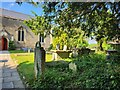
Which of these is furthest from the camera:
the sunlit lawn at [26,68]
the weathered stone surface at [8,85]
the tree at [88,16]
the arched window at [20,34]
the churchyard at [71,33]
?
the arched window at [20,34]

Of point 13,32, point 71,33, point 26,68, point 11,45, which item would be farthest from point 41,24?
point 13,32

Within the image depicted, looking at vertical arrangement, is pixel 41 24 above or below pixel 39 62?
above

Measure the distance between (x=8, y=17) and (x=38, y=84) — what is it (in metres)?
32.1

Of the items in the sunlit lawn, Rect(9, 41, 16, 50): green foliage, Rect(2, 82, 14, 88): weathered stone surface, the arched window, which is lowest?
Rect(2, 82, 14, 88): weathered stone surface

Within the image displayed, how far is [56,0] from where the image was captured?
7.57 meters

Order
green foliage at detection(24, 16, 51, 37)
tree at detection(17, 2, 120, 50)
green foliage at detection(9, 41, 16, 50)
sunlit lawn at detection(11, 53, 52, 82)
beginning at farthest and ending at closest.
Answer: green foliage at detection(9, 41, 16, 50), green foliage at detection(24, 16, 51, 37), tree at detection(17, 2, 120, 50), sunlit lawn at detection(11, 53, 52, 82)

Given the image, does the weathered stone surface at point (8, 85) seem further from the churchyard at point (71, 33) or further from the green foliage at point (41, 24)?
the green foliage at point (41, 24)

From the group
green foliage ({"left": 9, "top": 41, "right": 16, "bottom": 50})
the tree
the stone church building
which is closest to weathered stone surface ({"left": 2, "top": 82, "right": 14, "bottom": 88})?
the tree

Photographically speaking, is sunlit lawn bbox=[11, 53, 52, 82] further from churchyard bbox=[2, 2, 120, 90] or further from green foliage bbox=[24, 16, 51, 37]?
green foliage bbox=[24, 16, 51, 37]

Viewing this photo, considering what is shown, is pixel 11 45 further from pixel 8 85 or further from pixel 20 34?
pixel 8 85

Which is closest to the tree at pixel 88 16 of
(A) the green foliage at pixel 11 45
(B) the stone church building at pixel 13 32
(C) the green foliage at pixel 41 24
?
(C) the green foliage at pixel 41 24

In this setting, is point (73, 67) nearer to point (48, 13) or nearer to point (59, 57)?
point (48, 13)

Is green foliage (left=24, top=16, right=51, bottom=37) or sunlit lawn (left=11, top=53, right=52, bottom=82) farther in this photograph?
green foliage (left=24, top=16, right=51, bottom=37)

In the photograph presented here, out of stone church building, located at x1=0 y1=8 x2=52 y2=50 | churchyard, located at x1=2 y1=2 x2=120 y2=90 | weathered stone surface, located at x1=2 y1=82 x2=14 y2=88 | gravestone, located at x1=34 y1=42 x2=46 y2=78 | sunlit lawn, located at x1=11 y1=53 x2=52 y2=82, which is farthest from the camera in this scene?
stone church building, located at x1=0 y1=8 x2=52 y2=50
